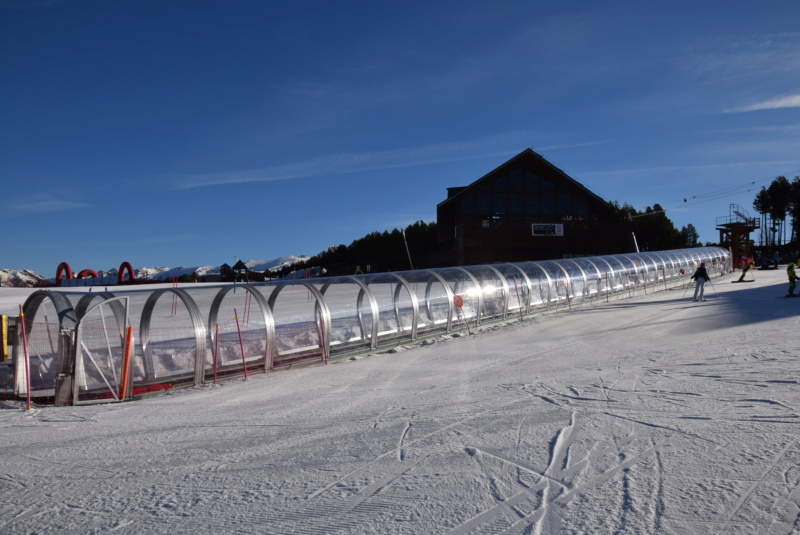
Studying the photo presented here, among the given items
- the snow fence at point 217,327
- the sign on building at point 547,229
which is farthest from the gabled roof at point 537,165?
the snow fence at point 217,327

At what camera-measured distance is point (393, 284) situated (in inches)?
642

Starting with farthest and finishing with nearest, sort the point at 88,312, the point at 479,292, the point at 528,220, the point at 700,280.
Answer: the point at 528,220 → the point at 700,280 → the point at 479,292 → the point at 88,312

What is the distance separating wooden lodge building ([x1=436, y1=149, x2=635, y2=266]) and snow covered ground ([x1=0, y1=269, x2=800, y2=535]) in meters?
37.5

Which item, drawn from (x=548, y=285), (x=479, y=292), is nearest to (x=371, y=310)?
(x=479, y=292)

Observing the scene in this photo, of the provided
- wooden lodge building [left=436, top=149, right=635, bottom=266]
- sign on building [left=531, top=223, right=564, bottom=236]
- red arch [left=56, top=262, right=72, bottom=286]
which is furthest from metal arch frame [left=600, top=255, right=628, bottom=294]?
red arch [left=56, top=262, right=72, bottom=286]

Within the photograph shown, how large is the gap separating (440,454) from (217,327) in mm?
6977

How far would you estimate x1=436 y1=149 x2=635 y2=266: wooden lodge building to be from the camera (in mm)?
48062

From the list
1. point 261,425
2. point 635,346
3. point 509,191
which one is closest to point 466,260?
point 509,191

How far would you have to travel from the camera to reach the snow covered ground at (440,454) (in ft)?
13.4

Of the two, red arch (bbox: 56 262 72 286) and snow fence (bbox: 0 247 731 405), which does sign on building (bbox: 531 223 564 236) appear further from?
red arch (bbox: 56 262 72 286)

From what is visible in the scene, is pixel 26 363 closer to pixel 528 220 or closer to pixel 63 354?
pixel 63 354

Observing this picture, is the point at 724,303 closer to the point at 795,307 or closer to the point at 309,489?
the point at 795,307

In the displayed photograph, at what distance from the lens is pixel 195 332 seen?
10.8 metres

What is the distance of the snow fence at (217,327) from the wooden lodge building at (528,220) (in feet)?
92.4
